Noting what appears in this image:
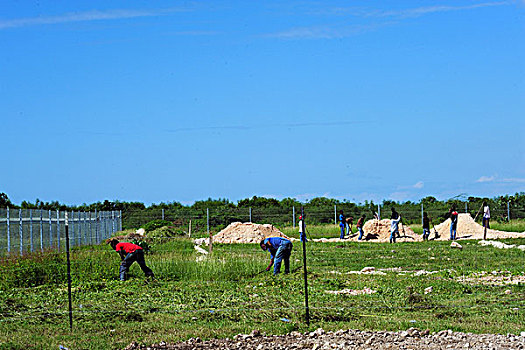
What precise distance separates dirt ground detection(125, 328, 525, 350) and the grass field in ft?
1.24

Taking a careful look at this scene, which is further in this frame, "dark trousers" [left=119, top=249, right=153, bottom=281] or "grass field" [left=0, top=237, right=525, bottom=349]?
"dark trousers" [left=119, top=249, right=153, bottom=281]

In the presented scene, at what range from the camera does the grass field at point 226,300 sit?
10094 mm

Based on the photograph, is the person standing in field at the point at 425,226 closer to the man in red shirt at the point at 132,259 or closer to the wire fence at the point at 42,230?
the wire fence at the point at 42,230

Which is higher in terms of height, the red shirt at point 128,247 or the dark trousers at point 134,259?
the red shirt at point 128,247

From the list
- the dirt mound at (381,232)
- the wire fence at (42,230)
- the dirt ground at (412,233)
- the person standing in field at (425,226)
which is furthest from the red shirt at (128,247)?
the dirt mound at (381,232)

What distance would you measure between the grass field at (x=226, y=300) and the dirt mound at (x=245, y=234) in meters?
16.6

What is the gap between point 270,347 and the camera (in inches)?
352

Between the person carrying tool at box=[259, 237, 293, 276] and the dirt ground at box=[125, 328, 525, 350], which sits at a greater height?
the person carrying tool at box=[259, 237, 293, 276]

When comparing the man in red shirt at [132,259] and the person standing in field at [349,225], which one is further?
the person standing in field at [349,225]

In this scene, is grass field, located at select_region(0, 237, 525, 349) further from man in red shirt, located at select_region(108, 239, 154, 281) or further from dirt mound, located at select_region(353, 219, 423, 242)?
dirt mound, located at select_region(353, 219, 423, 242)

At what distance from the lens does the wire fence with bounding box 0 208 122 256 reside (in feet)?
74.9

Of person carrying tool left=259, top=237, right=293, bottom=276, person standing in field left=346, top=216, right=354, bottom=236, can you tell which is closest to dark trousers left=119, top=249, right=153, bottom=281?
person carrying tool left=259, top=237, right=293, bottom=276

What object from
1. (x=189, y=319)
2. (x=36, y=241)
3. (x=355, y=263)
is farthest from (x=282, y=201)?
(x=189, y=319)

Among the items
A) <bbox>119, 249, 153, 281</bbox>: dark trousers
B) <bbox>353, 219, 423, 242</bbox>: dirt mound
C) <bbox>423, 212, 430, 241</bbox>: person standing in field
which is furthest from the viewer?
<bbox>353, 219, 423, 242</bbox>: dirt mound
